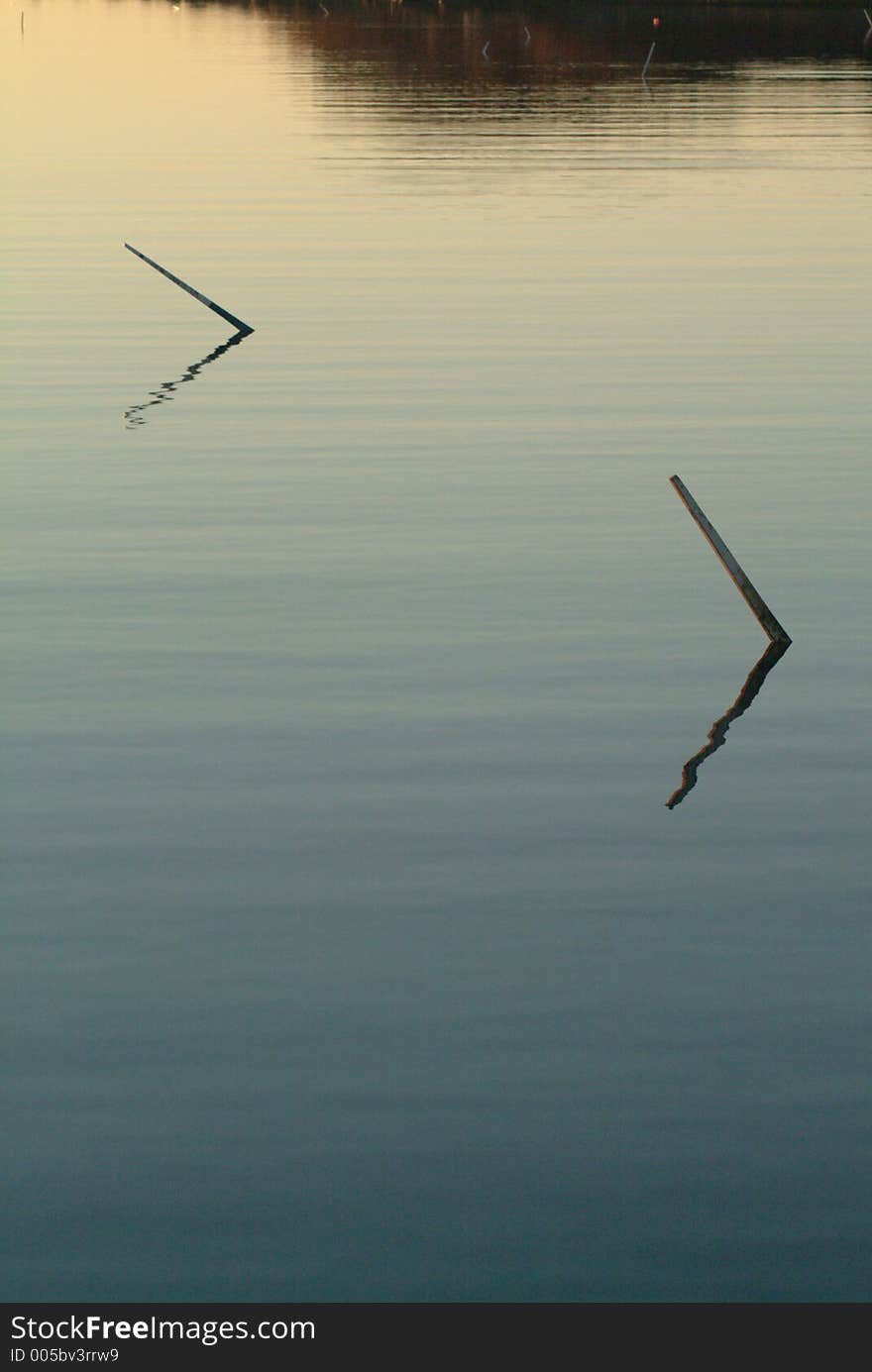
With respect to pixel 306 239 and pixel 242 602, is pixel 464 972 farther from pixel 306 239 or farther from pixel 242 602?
pixel 306 239

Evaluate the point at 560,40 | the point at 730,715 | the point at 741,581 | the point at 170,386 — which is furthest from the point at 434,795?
the point at 560,40

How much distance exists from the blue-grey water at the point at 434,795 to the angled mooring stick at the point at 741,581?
1.05ft

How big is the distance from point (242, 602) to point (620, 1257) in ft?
43.7

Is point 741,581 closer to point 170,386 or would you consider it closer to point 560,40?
point 170,386

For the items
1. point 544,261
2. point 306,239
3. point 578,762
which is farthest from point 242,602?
point 306,239

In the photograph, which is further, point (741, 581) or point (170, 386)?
point (170, 386)

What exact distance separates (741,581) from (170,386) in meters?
18.3

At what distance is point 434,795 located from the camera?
57.4 feet

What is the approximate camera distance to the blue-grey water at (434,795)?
11539 mm

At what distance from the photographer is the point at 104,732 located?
19203 mm

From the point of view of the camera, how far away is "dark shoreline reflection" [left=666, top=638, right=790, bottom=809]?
58.5ft

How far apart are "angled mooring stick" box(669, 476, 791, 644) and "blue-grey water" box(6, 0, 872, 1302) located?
32 cm

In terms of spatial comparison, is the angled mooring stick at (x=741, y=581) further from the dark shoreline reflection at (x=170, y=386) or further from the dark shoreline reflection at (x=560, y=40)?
the dark shoreline reflection at (x=560, y=40)

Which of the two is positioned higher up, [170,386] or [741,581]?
[170,386]
